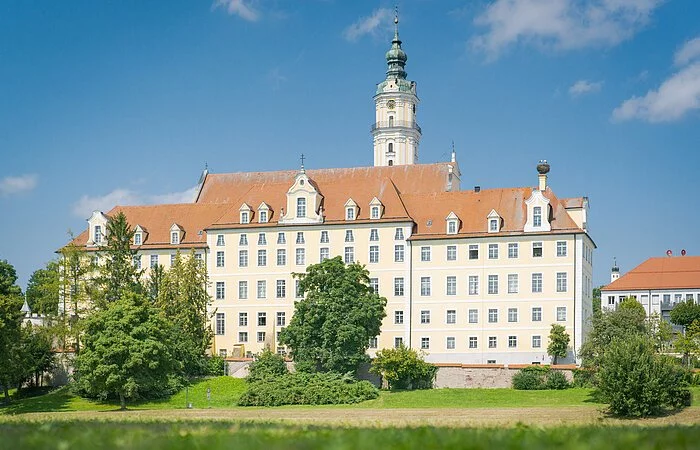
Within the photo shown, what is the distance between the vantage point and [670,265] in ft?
401

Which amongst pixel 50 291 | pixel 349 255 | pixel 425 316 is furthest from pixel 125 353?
pixel 425 316

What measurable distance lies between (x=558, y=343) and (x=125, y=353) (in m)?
30.9

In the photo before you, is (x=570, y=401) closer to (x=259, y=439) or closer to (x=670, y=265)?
(x=259, y=439)

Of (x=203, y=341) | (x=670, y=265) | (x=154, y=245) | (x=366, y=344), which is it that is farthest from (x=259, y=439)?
(x=670, y=265)

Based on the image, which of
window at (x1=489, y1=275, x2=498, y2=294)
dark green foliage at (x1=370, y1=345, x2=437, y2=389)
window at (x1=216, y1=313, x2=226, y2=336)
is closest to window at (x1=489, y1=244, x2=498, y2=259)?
window at (x1=489, y1=275, x2=498, y2=294)

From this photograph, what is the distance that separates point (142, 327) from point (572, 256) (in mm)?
32600

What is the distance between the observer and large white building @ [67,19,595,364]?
76.0 m

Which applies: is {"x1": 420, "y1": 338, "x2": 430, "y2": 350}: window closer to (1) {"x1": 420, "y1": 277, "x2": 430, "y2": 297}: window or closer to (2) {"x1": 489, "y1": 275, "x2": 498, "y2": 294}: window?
(1) {"x1": 420, "y1": 277, "x2": 430, "y2": 297}: window

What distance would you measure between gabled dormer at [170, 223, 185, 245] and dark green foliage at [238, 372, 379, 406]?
2327 centimetres

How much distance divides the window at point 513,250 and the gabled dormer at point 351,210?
41.6 feet

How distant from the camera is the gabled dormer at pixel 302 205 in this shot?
268 feet

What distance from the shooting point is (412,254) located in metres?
79.1

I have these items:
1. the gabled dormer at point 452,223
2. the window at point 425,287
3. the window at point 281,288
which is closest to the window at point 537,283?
the gabled dormer at point 452,223

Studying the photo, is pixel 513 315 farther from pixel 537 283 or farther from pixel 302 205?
pixel 302 205
